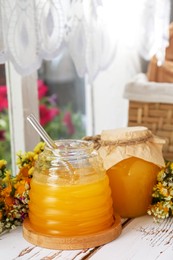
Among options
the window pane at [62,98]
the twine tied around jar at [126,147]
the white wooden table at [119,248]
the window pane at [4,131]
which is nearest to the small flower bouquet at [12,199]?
the white wooden table at [119,248]

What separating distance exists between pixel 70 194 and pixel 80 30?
434 mm

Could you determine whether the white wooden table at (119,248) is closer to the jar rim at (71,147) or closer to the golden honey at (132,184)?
the golden honey at (132,184)

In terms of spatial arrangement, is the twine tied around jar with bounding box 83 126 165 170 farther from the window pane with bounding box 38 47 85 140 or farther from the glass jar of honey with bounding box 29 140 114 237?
the window pane with bounding box 38 47 85 140

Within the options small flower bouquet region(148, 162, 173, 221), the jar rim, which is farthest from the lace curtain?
small flower bouquet region(148, 162, 173, 221)

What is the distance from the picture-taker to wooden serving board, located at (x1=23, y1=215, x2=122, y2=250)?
2.78ft

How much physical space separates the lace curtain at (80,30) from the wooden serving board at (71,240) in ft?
1.09

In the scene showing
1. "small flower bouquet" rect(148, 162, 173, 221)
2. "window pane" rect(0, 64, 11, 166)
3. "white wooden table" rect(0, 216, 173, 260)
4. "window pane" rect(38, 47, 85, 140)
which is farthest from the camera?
"window pane" rect(38, 47, 85, 140)

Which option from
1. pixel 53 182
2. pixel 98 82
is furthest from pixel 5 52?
pixel 98 82

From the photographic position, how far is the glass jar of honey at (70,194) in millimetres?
851

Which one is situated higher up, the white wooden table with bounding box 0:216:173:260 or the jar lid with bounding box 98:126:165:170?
the jar lid with bounding box 98:126:165:170

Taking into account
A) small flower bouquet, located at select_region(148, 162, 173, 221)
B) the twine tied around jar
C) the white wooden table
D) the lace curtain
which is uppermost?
the lace curtain

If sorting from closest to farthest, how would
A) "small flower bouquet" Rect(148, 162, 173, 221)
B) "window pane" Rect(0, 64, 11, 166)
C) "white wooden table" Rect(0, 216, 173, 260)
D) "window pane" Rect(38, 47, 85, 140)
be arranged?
"white wooden table" Rect(0, 216, 173, 260)
"small flower bouquet" Rect(148, 162, 173, 221)
"window pane" Rect(0, 64, 11, 166)
"window pane" Rect(38, 47, 85, 140)

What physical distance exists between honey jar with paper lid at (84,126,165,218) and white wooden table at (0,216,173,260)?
63mm

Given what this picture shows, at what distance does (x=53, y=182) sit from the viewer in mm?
858
